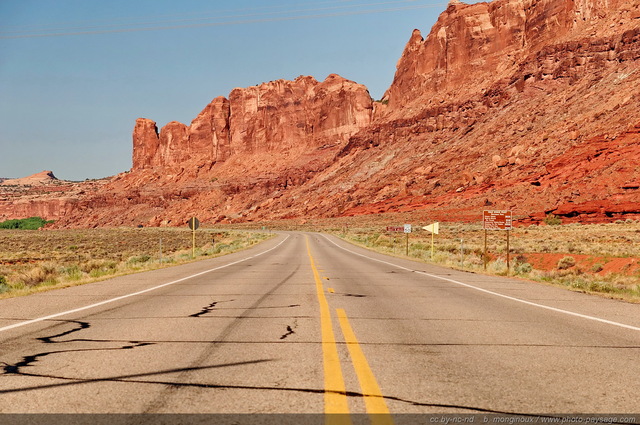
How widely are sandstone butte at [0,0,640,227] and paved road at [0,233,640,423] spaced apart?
2253 inches

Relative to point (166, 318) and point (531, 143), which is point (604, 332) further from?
point (531, 143)

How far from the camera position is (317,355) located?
16.8 ft

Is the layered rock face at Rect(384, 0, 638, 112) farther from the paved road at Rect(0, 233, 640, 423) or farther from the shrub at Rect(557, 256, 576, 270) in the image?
the paved road at Rect(0, 233, 640, 423)

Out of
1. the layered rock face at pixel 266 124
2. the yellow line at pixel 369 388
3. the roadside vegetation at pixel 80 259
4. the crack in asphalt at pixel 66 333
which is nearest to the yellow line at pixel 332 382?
the yellow line at pixel 369 388

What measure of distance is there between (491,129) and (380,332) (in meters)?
93.2

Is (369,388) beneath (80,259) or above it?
above

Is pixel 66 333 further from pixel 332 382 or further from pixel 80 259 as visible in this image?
pixel 80 259

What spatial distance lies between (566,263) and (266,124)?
137 meters

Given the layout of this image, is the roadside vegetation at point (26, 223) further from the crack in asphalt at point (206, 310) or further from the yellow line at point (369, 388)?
the yellow line at point (369, 388)

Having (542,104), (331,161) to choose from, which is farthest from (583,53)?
(331,161)

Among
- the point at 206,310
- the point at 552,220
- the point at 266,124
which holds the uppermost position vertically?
the point at 266,124

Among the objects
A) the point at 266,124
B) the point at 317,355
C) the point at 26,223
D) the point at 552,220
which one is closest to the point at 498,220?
the point at 317,355

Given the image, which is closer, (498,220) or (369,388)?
(369,388)

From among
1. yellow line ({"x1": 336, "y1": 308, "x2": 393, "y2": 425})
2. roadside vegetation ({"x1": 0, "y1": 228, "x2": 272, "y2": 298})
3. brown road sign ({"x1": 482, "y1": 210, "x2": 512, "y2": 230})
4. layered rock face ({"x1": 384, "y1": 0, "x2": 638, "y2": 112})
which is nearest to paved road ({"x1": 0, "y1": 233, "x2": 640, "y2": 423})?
yellow line ({"x1": 336, "y1": 308, "x2": 393, "y2": 425})
